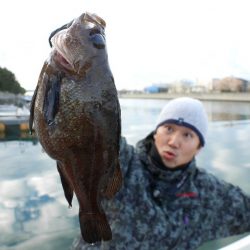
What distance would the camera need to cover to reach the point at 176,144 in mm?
2145

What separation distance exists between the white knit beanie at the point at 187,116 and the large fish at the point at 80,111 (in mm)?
1329

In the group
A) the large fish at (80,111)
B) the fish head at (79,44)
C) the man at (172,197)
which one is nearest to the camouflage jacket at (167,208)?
the man at (172,197)

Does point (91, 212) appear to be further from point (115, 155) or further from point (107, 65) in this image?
point (107, 65)

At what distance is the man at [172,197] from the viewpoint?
215 centimetres

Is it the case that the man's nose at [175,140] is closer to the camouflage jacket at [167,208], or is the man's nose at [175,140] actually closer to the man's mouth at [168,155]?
the man's mouth at [168,155]

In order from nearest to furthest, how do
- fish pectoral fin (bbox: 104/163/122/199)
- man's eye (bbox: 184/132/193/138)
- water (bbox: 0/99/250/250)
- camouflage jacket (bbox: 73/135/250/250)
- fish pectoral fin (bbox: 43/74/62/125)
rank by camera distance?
fish pectoral fin (bbox: 43/74/62/125) < fish pectoral fin (bbox: 104/163/122/199) < camouflage jacket (bbox: 73/135/250/250) < man's eye (bbox: 184/132/193/138) < water (bbox: 0/99/250/250)

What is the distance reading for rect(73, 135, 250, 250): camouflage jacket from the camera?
214cm

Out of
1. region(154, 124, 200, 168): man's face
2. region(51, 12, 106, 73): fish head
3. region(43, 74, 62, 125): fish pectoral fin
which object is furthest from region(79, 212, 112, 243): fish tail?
region(154, 124, 200, 168): man's face

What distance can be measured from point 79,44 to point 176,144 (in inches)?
52.2

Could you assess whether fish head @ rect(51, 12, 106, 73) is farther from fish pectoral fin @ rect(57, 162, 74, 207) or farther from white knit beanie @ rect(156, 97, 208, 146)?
white knit beanie @ rect(156, 97, 208, 146)

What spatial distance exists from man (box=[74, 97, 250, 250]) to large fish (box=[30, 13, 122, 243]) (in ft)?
3.91

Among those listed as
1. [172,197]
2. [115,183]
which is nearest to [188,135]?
[172,197]

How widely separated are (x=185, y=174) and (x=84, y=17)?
159 centimetres

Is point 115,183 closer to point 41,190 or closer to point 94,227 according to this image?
point 94,227
